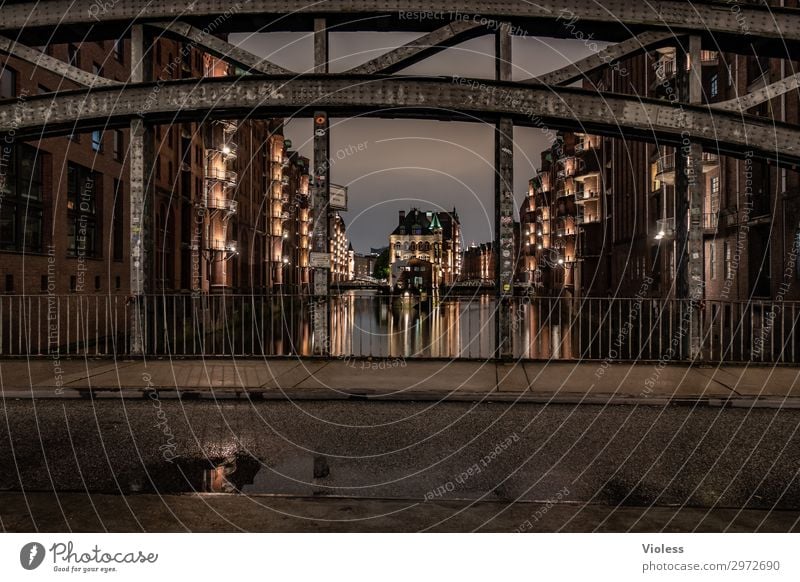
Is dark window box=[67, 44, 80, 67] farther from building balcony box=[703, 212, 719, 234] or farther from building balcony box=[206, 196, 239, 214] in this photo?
building balcony box=[703, 212, 719, 234]

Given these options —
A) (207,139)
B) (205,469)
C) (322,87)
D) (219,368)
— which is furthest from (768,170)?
(207,139)

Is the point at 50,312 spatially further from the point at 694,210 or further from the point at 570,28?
the point at 694,210

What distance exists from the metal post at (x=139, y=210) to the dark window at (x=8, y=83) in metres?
10.1

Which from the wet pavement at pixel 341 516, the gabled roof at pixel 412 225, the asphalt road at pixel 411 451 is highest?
the gabled roof at pixel 412 225

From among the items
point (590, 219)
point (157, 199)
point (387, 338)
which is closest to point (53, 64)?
point (387, 338)

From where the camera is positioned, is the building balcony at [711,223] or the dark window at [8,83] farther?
the building balcony at [711,223]

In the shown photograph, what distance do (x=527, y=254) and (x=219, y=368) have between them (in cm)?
9051

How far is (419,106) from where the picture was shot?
11.3 meters

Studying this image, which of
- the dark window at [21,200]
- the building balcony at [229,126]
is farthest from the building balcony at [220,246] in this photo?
the dark window at [21,200]

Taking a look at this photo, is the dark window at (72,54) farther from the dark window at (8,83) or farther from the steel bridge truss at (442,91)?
the steel bridge truss at (442,91)

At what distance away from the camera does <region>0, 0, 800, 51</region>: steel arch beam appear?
11.2m

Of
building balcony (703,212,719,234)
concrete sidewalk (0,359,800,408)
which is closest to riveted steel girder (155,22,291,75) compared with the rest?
concrete sidewalk (0,359,800,408)

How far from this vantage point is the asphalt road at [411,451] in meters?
4.61

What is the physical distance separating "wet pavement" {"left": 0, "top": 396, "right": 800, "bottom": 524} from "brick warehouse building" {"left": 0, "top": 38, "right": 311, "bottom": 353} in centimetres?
379
